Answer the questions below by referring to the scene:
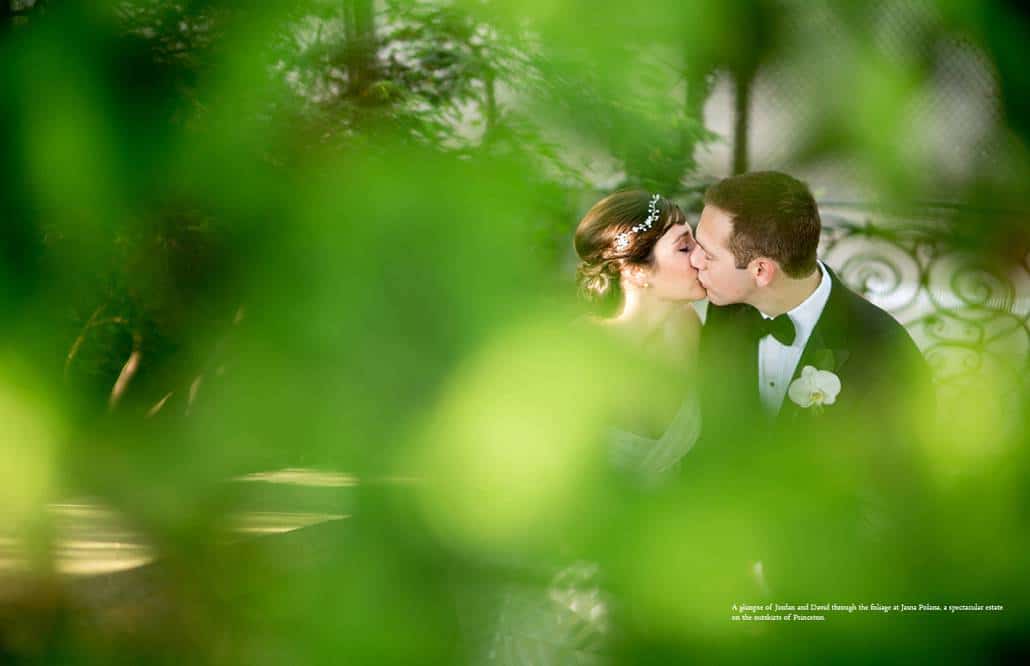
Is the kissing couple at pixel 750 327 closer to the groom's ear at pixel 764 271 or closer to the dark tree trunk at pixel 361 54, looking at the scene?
the groom's ear at pixel 764 271

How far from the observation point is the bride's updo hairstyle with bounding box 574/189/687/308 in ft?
3.43

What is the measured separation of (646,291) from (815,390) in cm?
23

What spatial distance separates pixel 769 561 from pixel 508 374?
14.1 inches

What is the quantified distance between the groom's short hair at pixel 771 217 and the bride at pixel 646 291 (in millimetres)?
64

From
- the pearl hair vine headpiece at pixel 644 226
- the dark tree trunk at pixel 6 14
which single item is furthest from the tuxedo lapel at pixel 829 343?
the dark tree trunk at pixel 6 14

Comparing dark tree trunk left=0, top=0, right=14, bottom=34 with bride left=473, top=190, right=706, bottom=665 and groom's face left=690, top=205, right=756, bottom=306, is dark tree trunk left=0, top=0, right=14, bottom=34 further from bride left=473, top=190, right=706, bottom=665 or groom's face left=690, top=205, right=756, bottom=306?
groom's face left=690, top=205, right=756, bottom=306

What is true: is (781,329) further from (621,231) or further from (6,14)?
(6,14)

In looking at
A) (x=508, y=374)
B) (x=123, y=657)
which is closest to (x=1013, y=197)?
(x=508, y=374)

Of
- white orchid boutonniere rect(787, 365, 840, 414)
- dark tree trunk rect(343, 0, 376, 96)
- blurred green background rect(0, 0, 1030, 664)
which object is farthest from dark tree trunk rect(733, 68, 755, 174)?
white orchid boutonniere rect(787, 365, 840, 414)

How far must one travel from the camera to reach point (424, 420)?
1122 mm

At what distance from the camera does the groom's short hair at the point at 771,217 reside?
3.34ft

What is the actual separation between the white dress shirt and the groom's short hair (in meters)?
0.04

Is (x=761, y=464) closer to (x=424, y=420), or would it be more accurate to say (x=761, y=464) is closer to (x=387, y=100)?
(x=424, y=420)

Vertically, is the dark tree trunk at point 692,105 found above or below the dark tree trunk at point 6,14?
below
